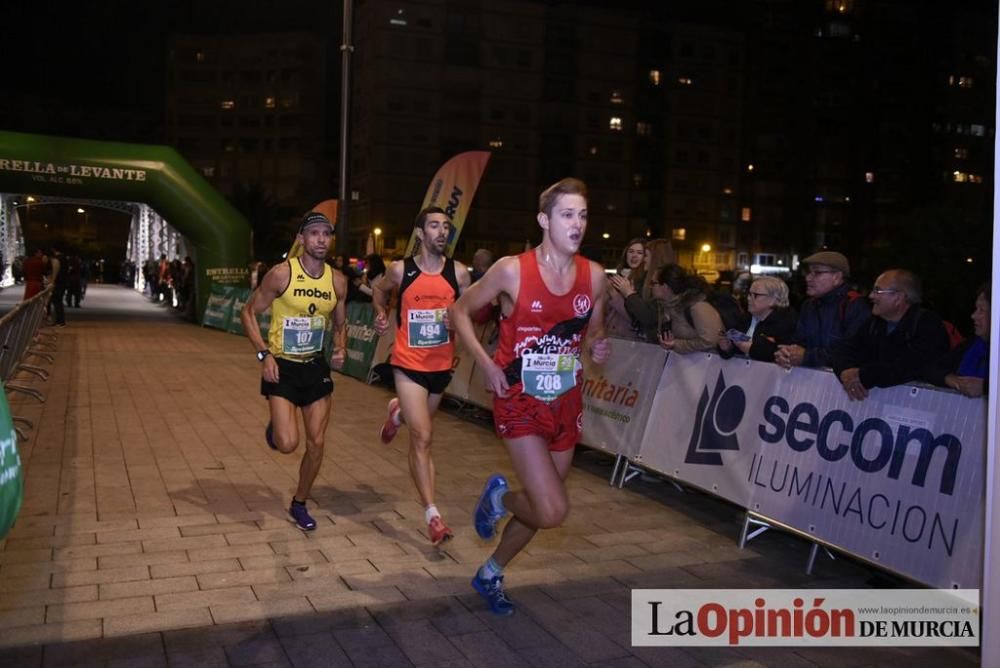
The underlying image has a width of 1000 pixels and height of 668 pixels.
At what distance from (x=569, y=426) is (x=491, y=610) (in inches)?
39.3

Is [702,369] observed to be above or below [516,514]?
above

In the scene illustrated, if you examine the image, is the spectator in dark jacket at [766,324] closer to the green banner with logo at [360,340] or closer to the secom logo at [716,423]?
the secom logo at [716,423]

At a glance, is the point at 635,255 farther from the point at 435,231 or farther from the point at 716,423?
the point at 435,231

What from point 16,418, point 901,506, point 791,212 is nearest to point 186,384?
point 16,418

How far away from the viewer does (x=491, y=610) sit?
175 inches

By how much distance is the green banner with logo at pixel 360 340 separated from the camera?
13.5 metres

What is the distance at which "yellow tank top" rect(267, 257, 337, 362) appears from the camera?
19.1 feet

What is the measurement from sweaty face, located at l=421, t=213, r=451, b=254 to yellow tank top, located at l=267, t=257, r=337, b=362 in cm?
79

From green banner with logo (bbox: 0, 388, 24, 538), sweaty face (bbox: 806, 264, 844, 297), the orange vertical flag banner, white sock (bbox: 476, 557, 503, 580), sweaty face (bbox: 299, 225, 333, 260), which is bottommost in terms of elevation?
white sock (bbox: 476, 557, 503, 580)

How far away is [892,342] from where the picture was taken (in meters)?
5.29

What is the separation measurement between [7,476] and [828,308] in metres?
5.33

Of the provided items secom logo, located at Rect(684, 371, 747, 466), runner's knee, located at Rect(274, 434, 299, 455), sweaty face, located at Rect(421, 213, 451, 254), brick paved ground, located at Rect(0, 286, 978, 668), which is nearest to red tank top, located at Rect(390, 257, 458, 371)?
sweaty face, located at Rect(421, 213, 451, 254)

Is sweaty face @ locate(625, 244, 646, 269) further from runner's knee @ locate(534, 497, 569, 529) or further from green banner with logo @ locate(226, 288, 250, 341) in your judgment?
green banner with logo @ locate(226, 288, 250, 341)

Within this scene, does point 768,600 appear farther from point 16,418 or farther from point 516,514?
point 16,418
